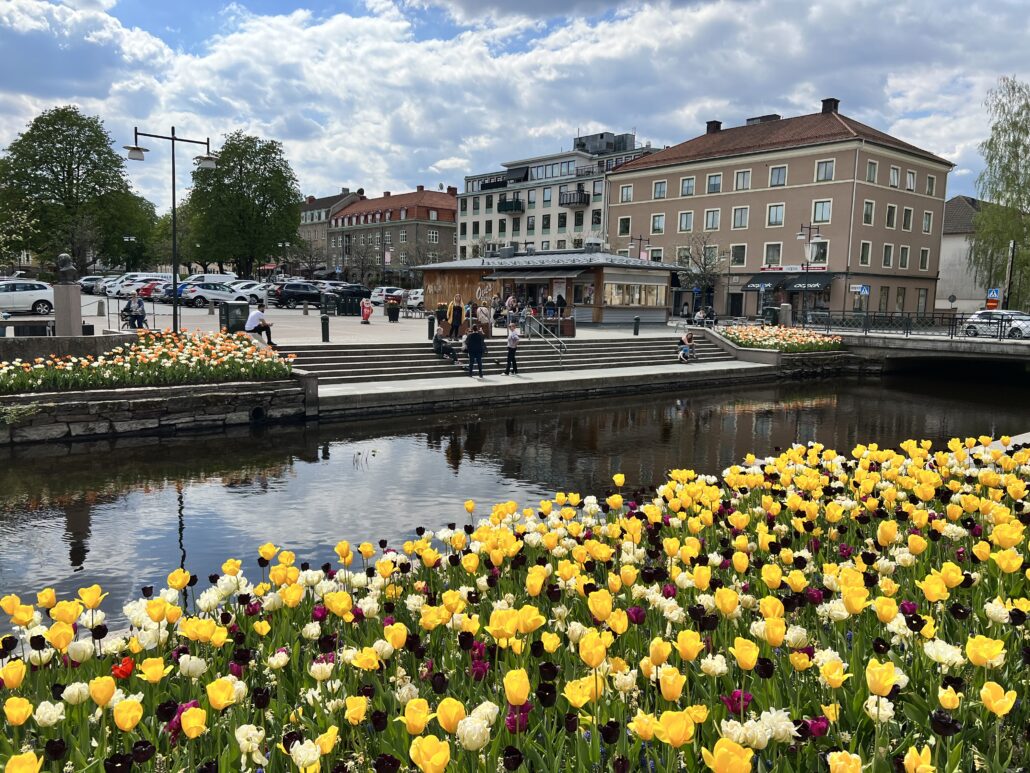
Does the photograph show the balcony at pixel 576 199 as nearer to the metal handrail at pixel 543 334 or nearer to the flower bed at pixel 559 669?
the metal handrail at pixel 543 334

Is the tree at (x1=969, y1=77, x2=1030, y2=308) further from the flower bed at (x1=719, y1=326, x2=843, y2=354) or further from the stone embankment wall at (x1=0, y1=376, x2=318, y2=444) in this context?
the stone embankment wall at (x1=0, y1=376, x2=318, y2=444)

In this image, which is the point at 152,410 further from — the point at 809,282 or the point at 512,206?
the point at 512,206

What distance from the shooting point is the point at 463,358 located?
2498cm

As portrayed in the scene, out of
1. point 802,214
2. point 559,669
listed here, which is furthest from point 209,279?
point 559,669

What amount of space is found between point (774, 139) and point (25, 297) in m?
49.0

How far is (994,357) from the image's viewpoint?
31547 millimetres

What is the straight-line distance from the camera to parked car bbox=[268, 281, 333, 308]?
5094 cm

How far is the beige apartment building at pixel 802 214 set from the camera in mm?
52750

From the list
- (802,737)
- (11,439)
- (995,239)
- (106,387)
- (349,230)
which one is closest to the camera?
(802,737)

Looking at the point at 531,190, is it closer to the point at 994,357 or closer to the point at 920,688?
the point at 994,357

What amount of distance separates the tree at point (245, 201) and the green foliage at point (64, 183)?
22.7ft

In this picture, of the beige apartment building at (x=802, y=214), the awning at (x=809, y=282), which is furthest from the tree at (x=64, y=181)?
the awning at (x=809, y=282)

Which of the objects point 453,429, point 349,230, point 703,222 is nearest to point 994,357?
point 453,429

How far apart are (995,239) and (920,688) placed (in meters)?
50.6
